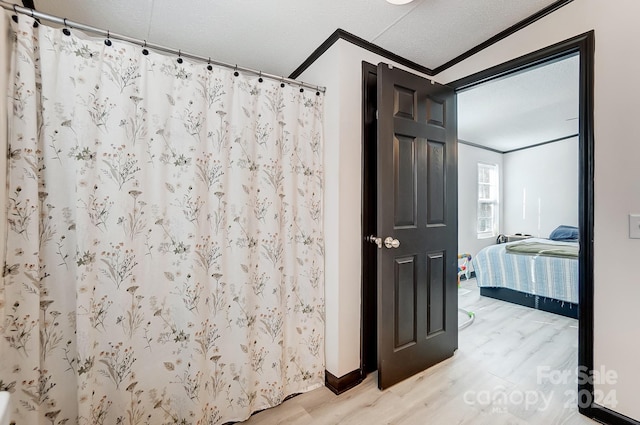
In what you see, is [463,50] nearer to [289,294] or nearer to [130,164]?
[289,294]

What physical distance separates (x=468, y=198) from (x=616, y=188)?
345cm

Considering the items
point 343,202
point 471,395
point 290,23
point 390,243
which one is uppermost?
point 290,23

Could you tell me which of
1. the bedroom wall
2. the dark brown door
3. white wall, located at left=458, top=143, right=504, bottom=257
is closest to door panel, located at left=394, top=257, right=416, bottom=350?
the dark brown door

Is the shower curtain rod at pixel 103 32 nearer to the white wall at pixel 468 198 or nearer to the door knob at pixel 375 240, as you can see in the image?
the door knob at pixel 375 240

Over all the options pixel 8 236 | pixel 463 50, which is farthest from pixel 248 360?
pixel 463 50

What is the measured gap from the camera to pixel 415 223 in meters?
1.85

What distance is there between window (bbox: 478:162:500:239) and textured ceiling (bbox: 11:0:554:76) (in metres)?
3.80

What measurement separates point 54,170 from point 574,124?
5.83m

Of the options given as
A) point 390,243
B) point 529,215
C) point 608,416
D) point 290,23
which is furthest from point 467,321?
point 529,215

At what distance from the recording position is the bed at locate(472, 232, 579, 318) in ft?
9.45

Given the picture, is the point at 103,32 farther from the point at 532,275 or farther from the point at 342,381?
the point at 532,275

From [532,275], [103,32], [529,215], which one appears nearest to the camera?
[103,32]

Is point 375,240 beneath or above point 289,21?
beneath

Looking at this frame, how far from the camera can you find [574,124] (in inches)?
158
